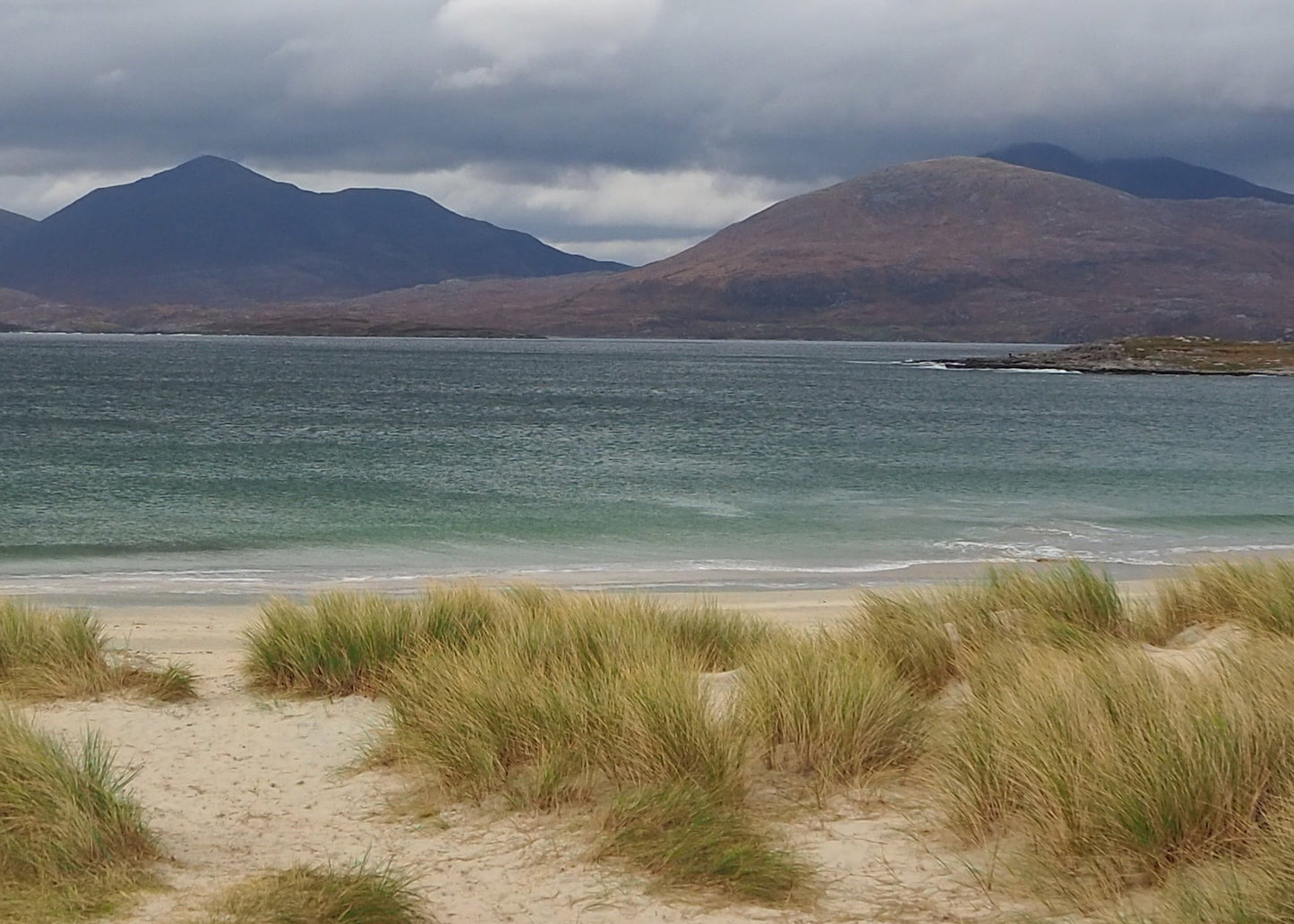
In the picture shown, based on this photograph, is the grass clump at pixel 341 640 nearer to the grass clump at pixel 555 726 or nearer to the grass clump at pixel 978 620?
the grass clump at pixel 555 726

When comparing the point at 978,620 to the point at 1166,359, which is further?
the point at 1166,359

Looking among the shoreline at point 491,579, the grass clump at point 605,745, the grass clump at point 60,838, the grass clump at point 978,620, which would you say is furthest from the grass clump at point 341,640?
the shoreline at point 491,579

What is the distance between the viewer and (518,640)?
8461 millimetres

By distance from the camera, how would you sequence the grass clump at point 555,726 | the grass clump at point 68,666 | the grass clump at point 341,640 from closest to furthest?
the grass clump at point 555,726 → the grass clump at point 68,666 → the grass clump at point 341,640

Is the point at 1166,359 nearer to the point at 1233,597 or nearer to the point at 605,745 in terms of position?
the point at 1233,597

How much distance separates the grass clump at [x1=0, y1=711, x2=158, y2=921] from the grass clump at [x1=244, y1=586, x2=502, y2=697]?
3.07m

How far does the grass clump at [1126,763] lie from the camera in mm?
5266

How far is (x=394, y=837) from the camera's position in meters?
6.22

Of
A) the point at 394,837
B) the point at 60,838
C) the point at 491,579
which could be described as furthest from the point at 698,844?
the point at 491,579

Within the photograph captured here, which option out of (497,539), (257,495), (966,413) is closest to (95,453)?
(257,495)

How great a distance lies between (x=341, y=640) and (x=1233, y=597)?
7.58 meters

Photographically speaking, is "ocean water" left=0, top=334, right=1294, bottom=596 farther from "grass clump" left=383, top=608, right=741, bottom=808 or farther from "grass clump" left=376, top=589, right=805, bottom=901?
"grass clump" left=383, top=608, right=741, bottom=808

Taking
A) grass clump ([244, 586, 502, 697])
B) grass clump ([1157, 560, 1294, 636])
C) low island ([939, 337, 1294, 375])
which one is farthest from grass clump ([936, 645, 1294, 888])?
low island ([939, 337, 1294, 375])

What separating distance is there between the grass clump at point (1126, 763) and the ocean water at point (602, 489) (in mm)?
11518
